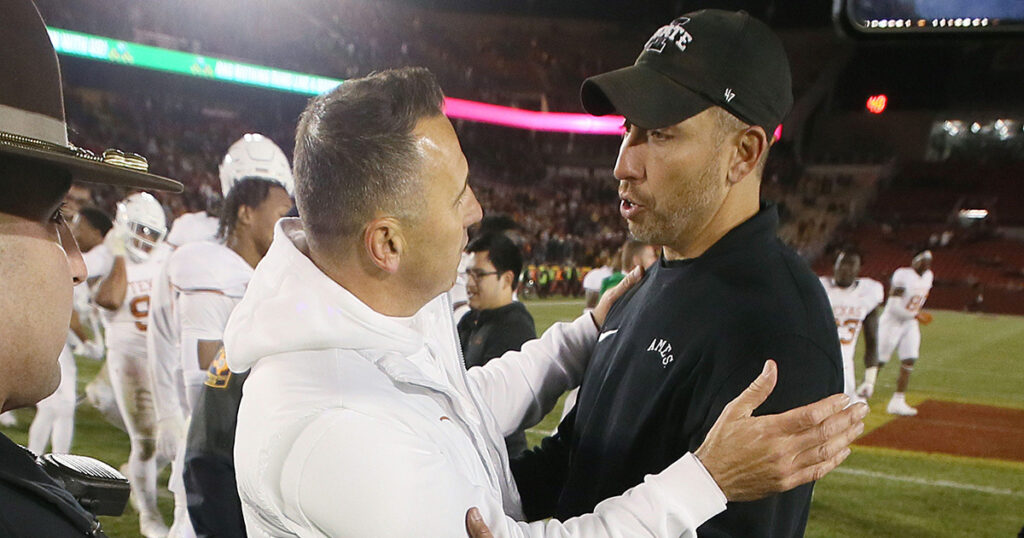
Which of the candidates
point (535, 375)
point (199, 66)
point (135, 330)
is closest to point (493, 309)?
point (535, 375)

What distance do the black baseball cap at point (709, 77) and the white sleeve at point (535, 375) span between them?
0.55 meters

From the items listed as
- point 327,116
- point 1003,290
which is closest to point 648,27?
point 1003,290

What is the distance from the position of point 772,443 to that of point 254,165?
11.2 feet

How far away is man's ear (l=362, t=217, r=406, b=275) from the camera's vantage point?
1.24 m

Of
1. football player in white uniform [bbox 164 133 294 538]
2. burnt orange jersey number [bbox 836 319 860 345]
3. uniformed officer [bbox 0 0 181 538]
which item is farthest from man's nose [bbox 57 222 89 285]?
burnt orange jersey number [bbox 836 319 860 345]

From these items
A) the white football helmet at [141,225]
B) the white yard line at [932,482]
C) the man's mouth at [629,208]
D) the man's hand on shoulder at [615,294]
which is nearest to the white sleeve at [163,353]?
the white football helmet at [141,225]

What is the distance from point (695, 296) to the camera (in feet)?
4.76

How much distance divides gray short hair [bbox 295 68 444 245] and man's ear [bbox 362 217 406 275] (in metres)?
0.02

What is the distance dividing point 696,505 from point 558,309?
1811cm

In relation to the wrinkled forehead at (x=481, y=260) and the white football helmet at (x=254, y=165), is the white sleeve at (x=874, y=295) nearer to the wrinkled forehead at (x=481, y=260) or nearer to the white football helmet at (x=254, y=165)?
the wrinkled forehead at (x=481, y=260)

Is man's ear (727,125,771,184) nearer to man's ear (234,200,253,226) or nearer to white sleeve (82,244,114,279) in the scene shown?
man's ear (234,200,253,226)

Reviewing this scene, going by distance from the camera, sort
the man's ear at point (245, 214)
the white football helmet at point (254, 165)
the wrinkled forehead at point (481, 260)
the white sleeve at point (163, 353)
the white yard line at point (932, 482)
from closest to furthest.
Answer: the man's ear at point (245, 214)
the white football helmet at point (254, 165)
the wrinkled forehead at point (481, 260)
the white sleeve at point (163, 353)
the white yard line at point (932, 482)

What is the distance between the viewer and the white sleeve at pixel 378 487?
39.3 inches

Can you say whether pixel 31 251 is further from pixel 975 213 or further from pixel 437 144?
pixel 975 213
